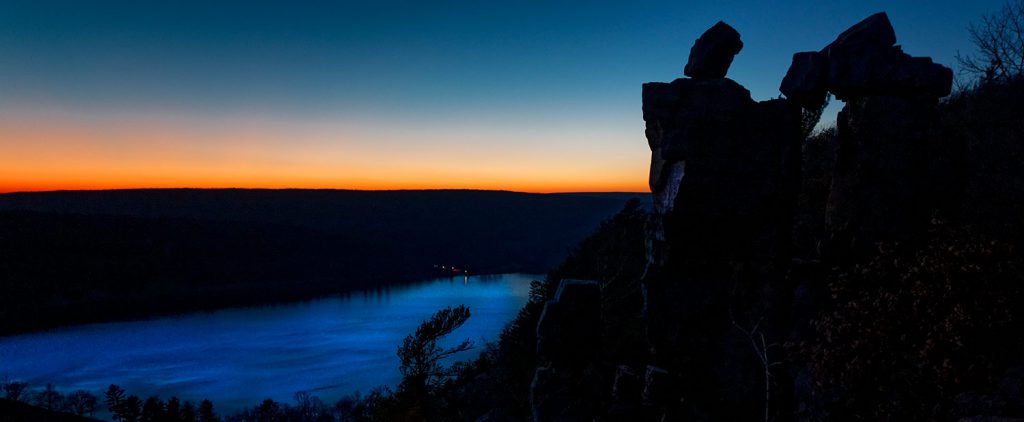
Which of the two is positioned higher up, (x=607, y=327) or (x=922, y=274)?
(x=922, y=274)

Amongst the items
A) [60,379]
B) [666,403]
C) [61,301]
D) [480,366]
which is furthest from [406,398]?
[61,301]

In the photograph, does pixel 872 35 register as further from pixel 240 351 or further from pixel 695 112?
pixel 240 351

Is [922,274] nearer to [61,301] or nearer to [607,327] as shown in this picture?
[607,327]

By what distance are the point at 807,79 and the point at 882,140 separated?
208cm

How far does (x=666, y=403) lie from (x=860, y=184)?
20.7ft

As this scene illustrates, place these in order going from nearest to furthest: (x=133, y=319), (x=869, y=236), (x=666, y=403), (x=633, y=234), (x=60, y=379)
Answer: (x=869, y=236) → (x=666, y=403) → (x=633, y=234) → (x=60, y=379) → (x=133, y=319)

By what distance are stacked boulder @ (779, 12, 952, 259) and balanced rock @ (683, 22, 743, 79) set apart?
2.26m

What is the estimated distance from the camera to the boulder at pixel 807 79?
14.3 metres

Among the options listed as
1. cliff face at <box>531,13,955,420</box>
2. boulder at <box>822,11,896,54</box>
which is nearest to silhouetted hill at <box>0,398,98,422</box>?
cliff face at <box>531,13,955,420</box>

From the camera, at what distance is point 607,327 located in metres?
24.7

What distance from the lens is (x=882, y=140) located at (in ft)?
44.3

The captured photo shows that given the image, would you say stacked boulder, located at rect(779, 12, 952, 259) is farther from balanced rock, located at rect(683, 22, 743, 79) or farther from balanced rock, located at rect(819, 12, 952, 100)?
balanced rock, located at rect(683, 22, 743, 79)

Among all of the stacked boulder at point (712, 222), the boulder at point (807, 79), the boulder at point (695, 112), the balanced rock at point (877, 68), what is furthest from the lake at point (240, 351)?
the balanced rock at point (877, 68)

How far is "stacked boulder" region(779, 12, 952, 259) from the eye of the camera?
13.4 meters
